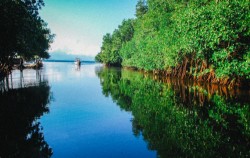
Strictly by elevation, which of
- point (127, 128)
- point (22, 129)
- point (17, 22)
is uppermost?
point (17, 22)

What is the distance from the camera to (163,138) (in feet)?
33.1

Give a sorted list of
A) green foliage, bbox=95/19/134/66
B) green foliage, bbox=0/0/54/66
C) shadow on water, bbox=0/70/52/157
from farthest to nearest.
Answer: green foliage, bbox=95/19/134/66, green foliage, bbox=0/0/54/66, shadow on water, bbox=0/70/52/157

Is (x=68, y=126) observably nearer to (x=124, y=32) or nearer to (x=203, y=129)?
(x=203, y=129)

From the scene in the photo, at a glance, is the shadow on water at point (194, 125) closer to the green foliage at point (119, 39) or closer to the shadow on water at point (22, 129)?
the shadow on water at point (22, 129)

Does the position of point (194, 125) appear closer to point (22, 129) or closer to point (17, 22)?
point (22, 129)

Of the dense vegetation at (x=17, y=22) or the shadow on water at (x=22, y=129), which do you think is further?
the dense vegetation at (x=17, y=22)

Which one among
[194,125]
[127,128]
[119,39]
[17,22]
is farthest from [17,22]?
[119,39]

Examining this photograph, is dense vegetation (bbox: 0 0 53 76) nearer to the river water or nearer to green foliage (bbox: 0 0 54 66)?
green foliage (bbox: 0 0 54 66)

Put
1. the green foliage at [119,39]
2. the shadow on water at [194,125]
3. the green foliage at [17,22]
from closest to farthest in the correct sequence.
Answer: the shadow on water at [194,125], the green foliage at [17,22], the green foliage at [119,39]

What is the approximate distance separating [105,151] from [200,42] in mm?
18490

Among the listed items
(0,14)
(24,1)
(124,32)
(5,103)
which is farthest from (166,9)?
(124,32)

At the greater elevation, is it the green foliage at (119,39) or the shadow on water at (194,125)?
the green foliage at (119,39)

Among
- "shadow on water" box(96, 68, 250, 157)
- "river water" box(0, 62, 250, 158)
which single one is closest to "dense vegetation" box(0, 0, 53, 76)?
"river water" box(0, 62, 250, 158)

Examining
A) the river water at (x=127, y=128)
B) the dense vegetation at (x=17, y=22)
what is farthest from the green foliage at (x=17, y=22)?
the river water at (x=127, y=128)
